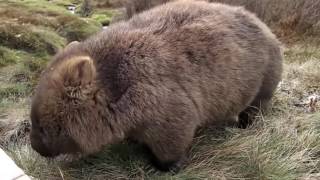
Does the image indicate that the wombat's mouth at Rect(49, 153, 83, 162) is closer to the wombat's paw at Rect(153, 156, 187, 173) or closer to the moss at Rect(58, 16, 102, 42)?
the wombat's paw at Rect(153, 156, 187, 173)

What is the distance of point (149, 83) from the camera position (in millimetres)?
4051

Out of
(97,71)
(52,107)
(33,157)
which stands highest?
(97,71)

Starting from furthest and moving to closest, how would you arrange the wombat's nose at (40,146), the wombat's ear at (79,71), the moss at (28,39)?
the moss at (28,39) → the wombat's nose at (40,146) → the wombat's ear at (79,71)

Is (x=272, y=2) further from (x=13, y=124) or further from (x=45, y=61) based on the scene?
(x=13, y=124)

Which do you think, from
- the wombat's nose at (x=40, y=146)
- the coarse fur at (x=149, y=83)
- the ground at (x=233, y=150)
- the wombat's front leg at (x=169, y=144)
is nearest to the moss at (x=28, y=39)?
the ground at (x=233, y=150)

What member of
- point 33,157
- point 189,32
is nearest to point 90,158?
point 33,157

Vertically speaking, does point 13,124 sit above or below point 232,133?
below

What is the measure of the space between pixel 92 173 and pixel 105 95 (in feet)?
A: 2.56

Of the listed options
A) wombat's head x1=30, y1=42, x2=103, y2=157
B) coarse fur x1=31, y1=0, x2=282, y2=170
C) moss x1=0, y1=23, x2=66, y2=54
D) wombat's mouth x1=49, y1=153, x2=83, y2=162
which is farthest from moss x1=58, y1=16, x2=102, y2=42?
wombat's head x1=30, y1=42, x2=103, y2=157

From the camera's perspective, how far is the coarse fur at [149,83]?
395 cm

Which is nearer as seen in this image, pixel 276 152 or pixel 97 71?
pixel 97 71

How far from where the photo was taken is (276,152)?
15.3 ft

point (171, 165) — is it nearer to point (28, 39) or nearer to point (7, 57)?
point (7, 57)

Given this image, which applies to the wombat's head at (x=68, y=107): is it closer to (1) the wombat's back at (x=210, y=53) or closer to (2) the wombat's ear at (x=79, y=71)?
(2) the wombat's ear at (x=79, y=71)
